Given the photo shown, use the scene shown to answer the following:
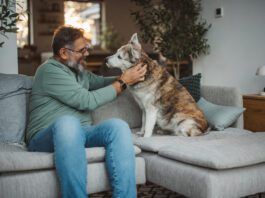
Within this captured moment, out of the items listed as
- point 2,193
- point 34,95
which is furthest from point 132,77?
point 2,193

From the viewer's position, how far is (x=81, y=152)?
2332mm

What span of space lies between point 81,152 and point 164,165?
0.58 m

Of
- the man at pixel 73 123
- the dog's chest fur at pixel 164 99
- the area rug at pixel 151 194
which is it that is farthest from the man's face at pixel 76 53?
the area rug at pixel 151 194

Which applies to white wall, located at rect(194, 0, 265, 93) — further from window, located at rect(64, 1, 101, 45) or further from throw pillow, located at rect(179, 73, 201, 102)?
window, located at rect(64, 1, 101, 45)

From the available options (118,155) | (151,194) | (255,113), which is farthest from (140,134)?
(255,113)

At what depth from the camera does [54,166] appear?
244cm

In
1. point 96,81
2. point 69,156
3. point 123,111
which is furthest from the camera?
point 123,111

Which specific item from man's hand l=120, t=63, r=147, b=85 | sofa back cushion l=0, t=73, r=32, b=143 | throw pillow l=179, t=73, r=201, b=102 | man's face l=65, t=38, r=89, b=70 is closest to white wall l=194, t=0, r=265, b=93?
throw pillow l=179, t=73, r=201, b=102

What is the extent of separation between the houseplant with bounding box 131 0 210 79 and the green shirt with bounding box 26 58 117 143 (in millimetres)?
2794

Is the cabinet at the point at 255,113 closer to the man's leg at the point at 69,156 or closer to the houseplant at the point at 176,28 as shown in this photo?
the houseplant at the point at 176,28

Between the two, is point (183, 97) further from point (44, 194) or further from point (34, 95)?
point (44, 194)

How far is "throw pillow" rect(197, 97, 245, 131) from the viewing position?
336 cm

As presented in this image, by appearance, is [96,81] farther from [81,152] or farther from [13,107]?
[81,152]

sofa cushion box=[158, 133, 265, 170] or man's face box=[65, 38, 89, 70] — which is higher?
man's face box=[65, 38, 89, 70]
